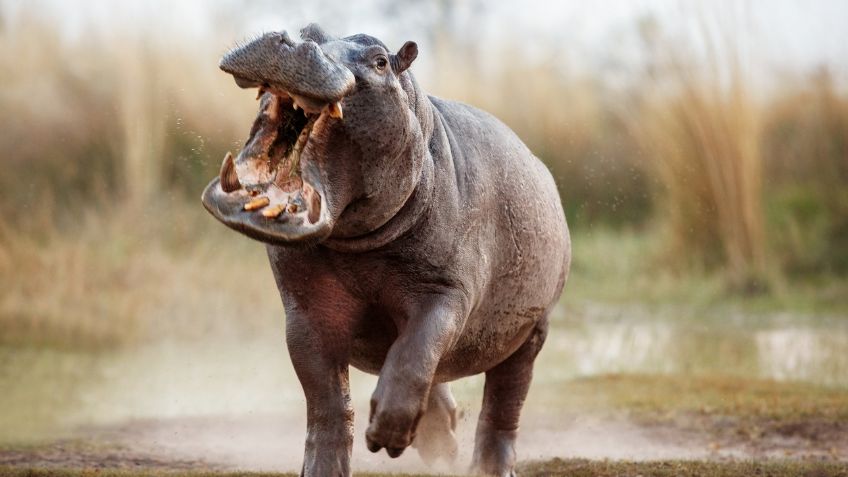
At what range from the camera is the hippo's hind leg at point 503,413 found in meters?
5.20

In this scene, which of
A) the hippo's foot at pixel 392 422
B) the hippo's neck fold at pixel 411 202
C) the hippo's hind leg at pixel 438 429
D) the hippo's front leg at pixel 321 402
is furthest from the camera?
the hippo's hind leg at pixel 438 429

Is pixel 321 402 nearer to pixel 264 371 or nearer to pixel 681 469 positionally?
pixel 681 469

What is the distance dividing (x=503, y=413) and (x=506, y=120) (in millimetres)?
7738

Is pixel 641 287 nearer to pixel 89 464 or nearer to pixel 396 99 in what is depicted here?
pixel 89 464

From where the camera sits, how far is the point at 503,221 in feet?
15.0

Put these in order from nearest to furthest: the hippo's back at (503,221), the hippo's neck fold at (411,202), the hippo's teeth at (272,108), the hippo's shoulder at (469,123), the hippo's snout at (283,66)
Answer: the hippo's snout at (283,66) < the hippo's teeth at (272,108) < the hippo's neck fold at (411,202) < the hippo's back at (503,221) < the hippo's shoulder at (469,123)

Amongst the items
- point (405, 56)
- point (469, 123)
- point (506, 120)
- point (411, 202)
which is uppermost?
point (506, 120)

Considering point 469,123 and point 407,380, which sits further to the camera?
point 469,123

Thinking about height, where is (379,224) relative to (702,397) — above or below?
below

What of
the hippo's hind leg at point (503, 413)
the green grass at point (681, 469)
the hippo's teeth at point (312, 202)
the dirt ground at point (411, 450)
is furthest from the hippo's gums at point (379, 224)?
the dirt ground at point (411, 450)

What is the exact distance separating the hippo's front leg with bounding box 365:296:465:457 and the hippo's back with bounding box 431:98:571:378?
0.40 meters

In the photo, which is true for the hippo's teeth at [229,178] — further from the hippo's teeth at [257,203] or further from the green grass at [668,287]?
the green grass at [668,287]

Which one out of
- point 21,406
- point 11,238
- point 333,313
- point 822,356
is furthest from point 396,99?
point 11,238

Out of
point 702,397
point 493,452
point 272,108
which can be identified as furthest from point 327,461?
point 702,397
